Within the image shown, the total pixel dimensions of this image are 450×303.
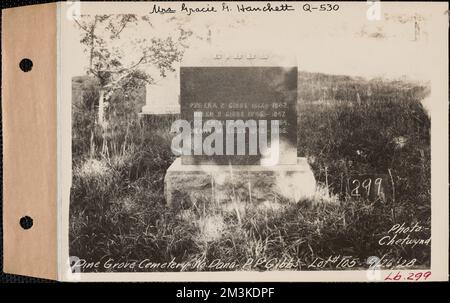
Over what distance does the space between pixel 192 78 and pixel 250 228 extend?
0.72 m

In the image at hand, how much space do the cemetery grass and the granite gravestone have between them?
5 cm

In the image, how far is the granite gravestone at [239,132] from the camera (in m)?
2.32

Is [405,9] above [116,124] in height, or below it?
above

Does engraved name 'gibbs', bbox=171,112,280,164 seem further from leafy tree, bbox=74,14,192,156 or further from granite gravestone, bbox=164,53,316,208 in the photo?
leafy tree, bbox=74,14,192,156

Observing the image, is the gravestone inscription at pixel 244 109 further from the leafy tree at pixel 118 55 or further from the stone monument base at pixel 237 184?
the leafy tree at pixel 118 55

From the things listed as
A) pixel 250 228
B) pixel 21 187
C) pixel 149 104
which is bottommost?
pixel 250 228

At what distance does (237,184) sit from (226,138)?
0.70 ft

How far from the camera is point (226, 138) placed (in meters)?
2.33

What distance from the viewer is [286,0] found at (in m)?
2.36

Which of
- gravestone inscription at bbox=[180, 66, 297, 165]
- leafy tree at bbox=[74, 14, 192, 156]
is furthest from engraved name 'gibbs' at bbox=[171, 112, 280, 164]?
leafy tree at bbox=[74, 14, 192, 156]

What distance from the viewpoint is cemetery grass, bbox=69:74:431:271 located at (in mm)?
2344

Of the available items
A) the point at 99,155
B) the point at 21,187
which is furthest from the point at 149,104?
the point at 21,187

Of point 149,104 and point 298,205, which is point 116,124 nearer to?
point 149,104

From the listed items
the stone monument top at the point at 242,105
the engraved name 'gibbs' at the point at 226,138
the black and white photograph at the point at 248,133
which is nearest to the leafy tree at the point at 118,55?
the black and white photograph at the point at 248,133
